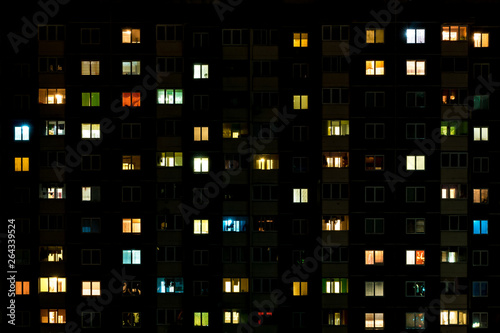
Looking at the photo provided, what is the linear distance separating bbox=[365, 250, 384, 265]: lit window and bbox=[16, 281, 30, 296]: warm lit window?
30909 millimetres

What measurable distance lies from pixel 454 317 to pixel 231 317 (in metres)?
20.3

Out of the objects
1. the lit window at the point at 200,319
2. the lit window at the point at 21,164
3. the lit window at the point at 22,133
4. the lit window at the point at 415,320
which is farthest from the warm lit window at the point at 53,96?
the lit window at the point at 415,320

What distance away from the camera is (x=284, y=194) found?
176 ft

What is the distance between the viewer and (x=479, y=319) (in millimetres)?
53719

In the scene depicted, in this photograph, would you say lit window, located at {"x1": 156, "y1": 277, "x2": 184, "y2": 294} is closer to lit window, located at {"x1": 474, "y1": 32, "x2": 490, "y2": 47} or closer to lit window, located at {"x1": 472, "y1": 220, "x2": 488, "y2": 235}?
lit window, located at {"x1": 472, "y1": 220, "x2": 488, "y2": 235}

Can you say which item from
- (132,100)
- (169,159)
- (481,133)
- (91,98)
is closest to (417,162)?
(481,133)

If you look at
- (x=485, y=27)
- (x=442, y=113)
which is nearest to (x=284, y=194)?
(x=442, y=113)

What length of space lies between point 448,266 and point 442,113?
45.6ft

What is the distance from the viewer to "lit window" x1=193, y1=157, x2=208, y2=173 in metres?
53.6

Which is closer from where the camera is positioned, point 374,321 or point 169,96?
point 169,96

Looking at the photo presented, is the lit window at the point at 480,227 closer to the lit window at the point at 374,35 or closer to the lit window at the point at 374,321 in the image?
the lit window at the point at 374,321

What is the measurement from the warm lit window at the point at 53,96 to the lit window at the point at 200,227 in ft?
53.7

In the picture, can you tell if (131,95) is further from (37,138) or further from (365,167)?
(365,167)

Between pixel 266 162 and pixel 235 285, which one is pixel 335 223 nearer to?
pixel 266 162
